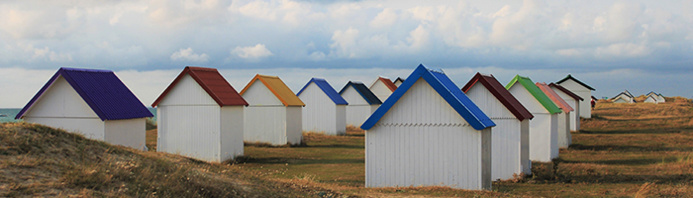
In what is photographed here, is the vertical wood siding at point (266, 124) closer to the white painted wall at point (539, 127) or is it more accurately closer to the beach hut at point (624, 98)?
the white painted wall at point (539, 127)

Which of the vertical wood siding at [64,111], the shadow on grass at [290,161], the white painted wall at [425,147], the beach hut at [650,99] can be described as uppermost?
the beach hut at [650,99]

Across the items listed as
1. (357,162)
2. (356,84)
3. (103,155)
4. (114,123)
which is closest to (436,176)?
(103,155)

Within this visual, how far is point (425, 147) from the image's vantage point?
17438 mm

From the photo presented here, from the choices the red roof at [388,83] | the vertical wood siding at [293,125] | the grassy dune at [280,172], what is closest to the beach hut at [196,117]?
the grassy dune at [280,172]

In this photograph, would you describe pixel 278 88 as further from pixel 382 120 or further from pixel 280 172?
pixel 382 120

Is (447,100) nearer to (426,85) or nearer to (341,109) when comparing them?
(426,85)

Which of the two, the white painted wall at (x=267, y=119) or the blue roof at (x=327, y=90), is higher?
the blue roof at (x=327, y=90)

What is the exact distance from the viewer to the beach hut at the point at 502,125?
21828mm

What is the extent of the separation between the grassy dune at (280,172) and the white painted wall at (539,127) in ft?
2.34

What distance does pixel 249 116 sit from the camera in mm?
37531

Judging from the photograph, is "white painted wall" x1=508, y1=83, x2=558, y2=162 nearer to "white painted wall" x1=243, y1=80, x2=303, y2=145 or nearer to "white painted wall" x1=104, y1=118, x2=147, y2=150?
"white painted wall" x1=243, y1=80, x2=303, y2=145

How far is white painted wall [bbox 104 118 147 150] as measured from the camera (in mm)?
23328

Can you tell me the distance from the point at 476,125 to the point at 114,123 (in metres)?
13.7

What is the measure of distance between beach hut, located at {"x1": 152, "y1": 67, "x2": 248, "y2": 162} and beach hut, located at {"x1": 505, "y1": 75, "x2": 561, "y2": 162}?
1206 centimetres
